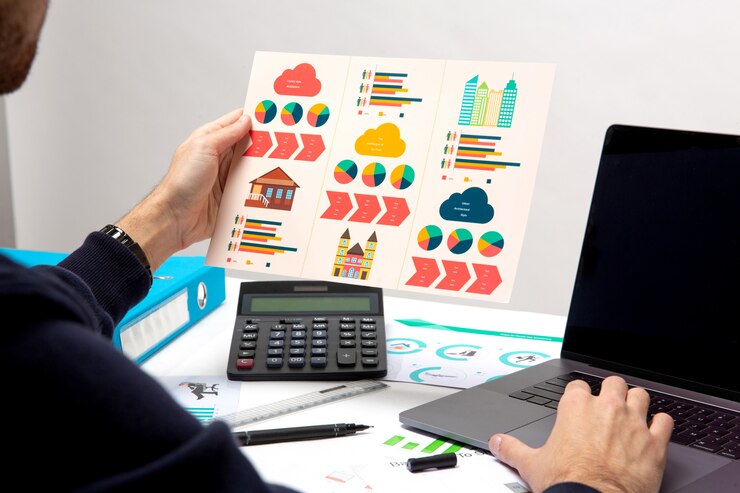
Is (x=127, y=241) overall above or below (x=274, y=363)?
above

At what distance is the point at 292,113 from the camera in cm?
120

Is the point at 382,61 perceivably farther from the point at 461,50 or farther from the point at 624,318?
the point at 461,50

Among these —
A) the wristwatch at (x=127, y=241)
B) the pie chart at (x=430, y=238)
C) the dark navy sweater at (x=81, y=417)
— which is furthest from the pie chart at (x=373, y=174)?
the dark navy sweater at (x=81, y=417)

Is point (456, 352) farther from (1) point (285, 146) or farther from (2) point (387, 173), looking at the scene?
(1) point (285, 146)

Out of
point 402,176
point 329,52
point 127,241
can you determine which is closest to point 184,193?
point 127,241

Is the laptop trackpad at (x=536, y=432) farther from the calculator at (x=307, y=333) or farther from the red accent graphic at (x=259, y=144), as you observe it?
the red accent graphic at (x=259, y=144)

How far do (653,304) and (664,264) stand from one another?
5 cm

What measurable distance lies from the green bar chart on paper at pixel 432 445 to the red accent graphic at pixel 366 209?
34 cm

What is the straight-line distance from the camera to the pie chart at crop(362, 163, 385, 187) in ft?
3.74

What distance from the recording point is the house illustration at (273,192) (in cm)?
117

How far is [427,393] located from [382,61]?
498 mm

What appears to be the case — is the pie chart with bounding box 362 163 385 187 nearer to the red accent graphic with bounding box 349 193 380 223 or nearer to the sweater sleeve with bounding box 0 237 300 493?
the red accent graphic with bounding box 349 193 380 223

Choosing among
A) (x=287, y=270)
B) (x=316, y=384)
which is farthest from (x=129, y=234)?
(x=316, y=384)

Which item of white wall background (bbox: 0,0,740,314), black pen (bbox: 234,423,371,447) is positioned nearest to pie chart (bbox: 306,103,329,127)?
black pen (bbox: 234,423,371,447)
